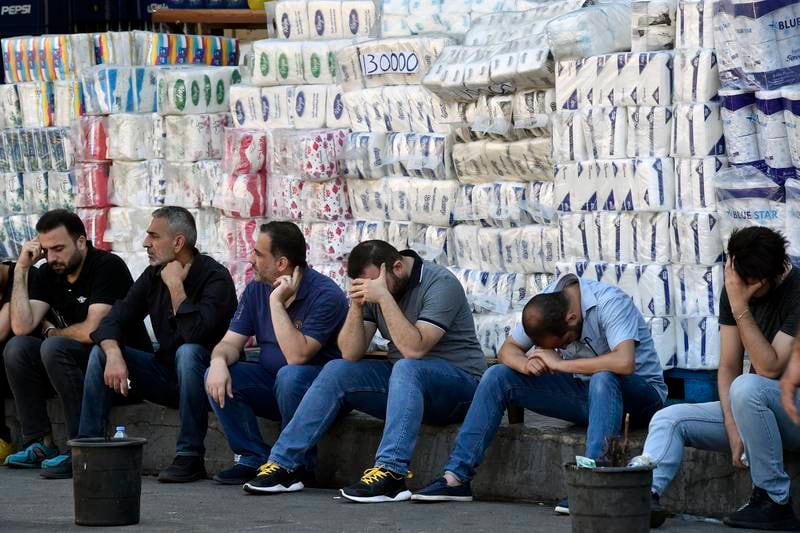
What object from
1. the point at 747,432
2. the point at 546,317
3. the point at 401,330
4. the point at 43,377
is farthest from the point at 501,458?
the point at 43,377

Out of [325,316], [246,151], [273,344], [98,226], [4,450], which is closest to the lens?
[325,316]

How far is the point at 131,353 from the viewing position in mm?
8008

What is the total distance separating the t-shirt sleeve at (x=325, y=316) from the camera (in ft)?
24.4

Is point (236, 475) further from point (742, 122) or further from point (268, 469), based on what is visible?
point (742, 122)

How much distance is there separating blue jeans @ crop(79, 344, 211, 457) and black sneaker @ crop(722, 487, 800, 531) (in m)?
2.82

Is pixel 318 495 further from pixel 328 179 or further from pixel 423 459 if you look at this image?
pixel 328 179

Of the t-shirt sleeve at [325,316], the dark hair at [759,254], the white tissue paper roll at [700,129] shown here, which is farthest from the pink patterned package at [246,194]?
the dark hair at [759,254]

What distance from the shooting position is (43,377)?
328 inches

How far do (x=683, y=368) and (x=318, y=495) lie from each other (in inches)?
72.4

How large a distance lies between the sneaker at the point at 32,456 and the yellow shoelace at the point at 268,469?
5.53 ft

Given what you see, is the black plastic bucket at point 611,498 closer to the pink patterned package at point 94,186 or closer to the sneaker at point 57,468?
the sneaker at point 57,468

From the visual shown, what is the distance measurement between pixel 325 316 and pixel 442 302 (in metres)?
0.64

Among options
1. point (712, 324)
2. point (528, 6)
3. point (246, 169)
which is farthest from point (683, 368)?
point (246, 169)

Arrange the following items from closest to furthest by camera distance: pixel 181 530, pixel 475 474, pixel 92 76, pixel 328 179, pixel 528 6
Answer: pixel 181 530 → pixel 475 474 → pixel 528 6 → pixel 328 179 → pixel 92 76
